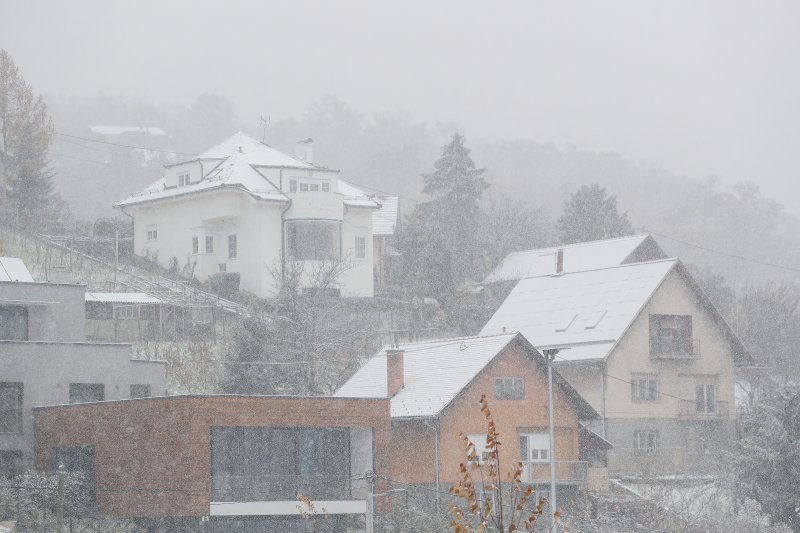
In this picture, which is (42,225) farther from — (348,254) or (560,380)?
(560,380)

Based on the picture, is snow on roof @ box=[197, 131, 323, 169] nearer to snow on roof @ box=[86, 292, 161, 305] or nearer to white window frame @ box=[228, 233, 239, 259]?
white window frame @ box=[228, 233, 239, 259]

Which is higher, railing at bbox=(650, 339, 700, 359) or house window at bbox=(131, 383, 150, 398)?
railing at bbox=(650, 339, 700, 359)

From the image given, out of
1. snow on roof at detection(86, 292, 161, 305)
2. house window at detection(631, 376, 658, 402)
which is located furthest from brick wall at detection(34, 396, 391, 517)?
house window at detection(631, 376, 658, 402)

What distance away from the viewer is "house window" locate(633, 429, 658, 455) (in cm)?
5592

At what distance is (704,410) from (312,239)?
20251 mm

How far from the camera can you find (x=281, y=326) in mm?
57656

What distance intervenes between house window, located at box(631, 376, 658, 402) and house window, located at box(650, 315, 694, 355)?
4.24ft

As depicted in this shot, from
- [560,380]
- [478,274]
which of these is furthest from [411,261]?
[560,380]

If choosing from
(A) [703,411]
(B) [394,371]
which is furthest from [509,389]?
(A) [703,411]

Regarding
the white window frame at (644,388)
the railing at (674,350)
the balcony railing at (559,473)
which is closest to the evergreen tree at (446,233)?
the railing at (674,350)

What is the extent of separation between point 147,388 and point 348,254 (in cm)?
2255

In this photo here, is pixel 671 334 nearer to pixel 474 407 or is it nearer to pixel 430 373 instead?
pixel 430 373

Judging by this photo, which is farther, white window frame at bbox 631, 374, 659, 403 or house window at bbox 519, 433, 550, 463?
white window frame at bbox 631, 374, 659, 403

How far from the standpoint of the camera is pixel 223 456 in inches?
1630
